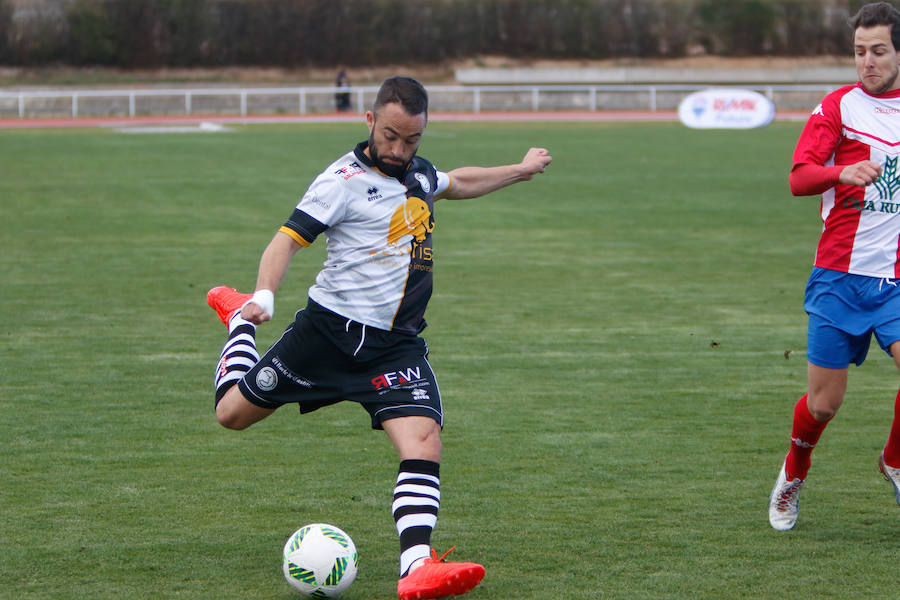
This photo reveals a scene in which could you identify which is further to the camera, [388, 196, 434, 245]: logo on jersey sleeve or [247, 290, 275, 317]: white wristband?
[388, 196, 434, 245]: logo on jersey sleeve

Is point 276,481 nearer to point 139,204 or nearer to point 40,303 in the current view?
point 40,303

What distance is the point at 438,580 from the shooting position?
4.45 metres

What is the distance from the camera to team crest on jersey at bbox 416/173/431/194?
507cm

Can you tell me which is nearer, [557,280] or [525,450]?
[525,450]

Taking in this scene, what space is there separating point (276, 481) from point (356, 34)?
6493 cm

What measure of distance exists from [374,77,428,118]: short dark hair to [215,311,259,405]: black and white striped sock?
122 cm

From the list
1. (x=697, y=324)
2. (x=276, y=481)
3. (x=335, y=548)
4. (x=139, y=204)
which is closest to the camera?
(x=335, y=548)

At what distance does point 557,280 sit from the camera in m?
12.8

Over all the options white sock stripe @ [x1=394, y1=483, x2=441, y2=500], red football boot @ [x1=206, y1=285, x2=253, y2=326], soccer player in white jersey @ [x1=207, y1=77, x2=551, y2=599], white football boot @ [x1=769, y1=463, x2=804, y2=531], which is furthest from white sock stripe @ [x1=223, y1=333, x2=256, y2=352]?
white football boot @ [x1=769, y1=463, x2=804, y2=531]

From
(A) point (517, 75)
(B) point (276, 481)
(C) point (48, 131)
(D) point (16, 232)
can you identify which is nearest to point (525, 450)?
(B) point (276, 481)

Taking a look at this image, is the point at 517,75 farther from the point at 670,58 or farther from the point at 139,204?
the point at 139,204

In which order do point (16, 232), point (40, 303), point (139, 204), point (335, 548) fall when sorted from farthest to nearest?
1. point (139, 204)
2. point (16, 232)
3. point (40, 303)
4. point (335, 548)

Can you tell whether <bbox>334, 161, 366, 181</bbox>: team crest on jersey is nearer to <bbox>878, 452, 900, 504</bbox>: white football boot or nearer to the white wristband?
the white wristband

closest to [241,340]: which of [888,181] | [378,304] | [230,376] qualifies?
[230,376]
